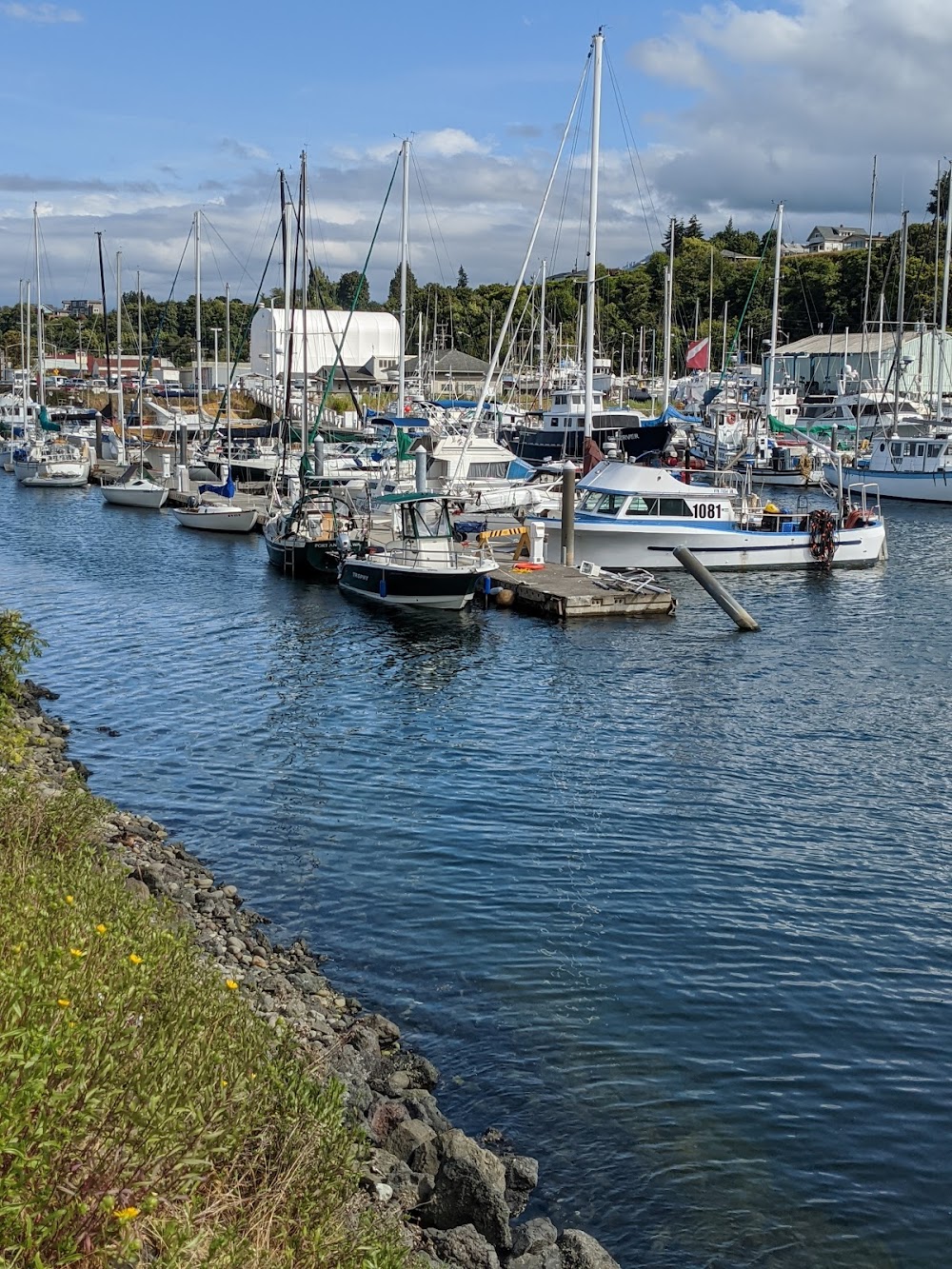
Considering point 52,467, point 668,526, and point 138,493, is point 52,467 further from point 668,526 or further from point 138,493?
point 668,526

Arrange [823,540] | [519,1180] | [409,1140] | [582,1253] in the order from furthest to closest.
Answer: [823,540] → [519,1180] → [409,1140] → [582,1253]

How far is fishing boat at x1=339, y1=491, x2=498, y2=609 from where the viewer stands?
120ft

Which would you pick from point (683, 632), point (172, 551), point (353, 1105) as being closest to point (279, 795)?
point (353, 1105)

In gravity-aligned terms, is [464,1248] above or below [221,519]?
below

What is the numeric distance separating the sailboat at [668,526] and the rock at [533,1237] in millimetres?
34723

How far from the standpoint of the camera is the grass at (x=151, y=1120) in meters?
6.63

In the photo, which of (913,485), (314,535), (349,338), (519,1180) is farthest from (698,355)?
(519,1180)

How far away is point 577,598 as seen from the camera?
36875 mm

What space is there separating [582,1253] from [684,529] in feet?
120

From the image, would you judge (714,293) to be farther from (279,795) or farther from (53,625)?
(279,795)

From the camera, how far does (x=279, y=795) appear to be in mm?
21906

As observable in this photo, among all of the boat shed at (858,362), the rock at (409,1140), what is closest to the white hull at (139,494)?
the boat shed at (858,362)

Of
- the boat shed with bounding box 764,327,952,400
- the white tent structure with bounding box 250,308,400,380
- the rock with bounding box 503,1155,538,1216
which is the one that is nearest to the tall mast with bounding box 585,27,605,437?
the rock with bounding box 503,1155,538,1216

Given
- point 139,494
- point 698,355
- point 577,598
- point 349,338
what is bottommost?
point 577,598
